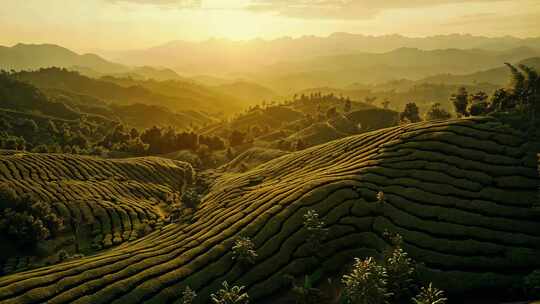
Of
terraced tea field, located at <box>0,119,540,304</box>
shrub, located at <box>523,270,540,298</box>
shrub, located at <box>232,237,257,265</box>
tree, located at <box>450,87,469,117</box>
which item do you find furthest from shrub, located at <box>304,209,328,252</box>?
tree, located at <box>450,87,469,117</box>

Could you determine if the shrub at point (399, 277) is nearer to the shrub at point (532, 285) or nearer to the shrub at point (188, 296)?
the shrub at point (532, 285)

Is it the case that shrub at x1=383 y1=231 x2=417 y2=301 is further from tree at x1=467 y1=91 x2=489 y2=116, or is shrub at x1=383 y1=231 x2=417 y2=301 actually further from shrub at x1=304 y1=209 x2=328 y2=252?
tree at x1=467 y1=91 x2=489 y2=116

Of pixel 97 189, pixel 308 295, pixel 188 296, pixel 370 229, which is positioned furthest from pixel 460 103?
pixel 97 189

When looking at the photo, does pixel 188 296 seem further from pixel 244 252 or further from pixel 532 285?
pixel 532 285

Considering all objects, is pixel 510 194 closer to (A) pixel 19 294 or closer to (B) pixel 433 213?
(B) pixel 433 213

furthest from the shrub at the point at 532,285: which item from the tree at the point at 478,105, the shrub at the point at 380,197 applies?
the tree at the point at 478,105

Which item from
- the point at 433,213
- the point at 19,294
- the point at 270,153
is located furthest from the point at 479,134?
the point at 270,153

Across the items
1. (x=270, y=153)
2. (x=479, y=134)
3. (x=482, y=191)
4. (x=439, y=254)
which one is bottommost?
(x=270, y=153)
